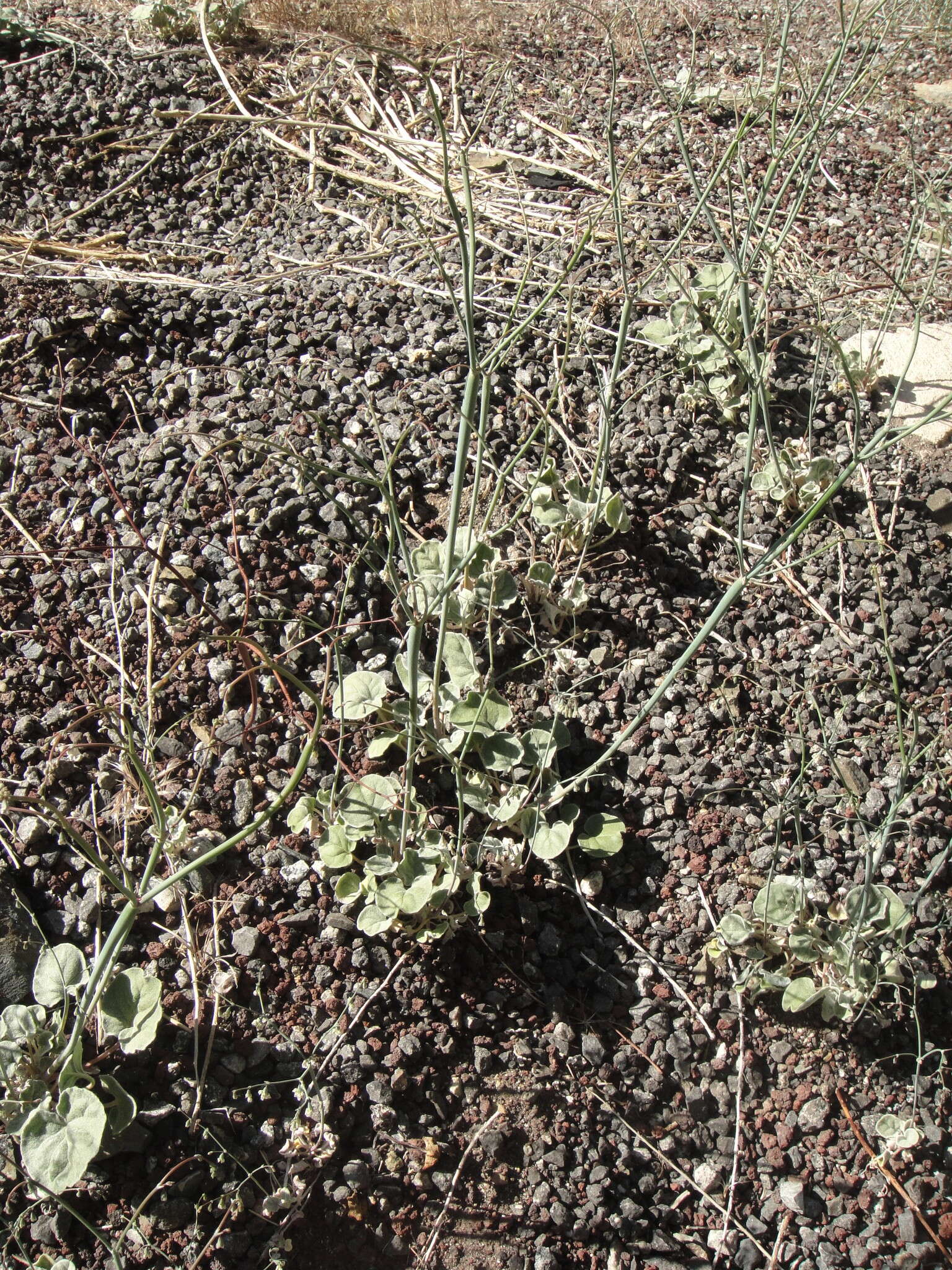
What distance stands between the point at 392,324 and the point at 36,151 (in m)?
1.23

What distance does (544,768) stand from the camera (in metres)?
1.46

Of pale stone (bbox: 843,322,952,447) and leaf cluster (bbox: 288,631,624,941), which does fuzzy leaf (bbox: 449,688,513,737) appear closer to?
leaf cluster (bbox: 288,631,624,941)

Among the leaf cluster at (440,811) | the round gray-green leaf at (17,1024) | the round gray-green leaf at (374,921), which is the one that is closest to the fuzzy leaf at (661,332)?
the leaf cluster at (440,811)

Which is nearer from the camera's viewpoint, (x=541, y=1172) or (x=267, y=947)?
(x=541, y=1172)

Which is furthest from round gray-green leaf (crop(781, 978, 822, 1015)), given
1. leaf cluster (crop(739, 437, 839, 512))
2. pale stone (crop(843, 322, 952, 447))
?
pale stone (crop(843, 322, 952, 447))

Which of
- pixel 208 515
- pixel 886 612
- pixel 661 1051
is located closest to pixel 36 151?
pixel 208 515

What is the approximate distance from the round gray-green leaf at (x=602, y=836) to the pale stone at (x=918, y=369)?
4.02ft

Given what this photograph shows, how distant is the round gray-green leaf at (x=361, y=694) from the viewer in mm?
1487

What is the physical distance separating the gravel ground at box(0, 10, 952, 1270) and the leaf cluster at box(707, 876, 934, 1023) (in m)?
0.05

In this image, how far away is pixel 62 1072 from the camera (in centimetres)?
117

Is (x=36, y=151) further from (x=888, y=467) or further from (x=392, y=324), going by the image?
(x=888, y=467)

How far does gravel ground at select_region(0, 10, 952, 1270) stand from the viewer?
127cm

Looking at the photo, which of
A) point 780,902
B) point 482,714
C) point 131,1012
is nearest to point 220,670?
point 482,714

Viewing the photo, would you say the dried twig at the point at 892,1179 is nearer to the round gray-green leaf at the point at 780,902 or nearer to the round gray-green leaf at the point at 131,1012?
the round gray-green leaf at the point at 780,902
